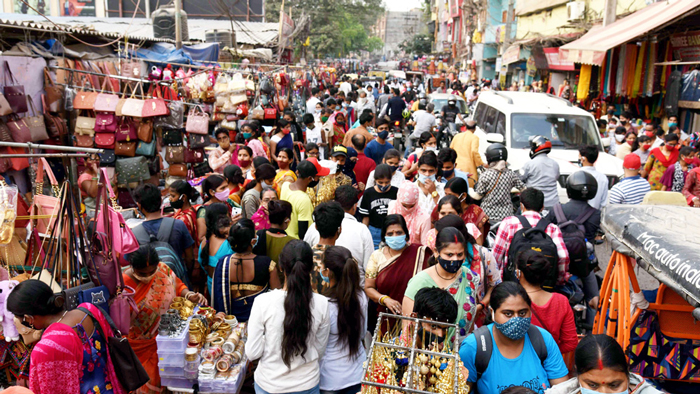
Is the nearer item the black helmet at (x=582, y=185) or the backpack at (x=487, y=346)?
the backpack at (x=487, y=346)

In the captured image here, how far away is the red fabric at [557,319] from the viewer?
358 centimetres

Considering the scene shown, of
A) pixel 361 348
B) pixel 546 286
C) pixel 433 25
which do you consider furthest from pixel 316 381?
pixel 433 25

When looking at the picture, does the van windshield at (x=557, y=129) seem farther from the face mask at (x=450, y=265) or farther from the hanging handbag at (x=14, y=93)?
the hanging handbag at (x=14, y=93)

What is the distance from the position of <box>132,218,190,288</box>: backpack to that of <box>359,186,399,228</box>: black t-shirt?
1910 millimetres

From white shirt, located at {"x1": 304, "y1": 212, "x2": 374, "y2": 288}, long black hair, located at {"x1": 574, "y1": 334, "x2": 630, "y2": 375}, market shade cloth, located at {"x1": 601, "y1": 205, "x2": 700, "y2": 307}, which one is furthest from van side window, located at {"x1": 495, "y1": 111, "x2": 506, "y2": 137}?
long black hair, located at {"x1": 574, "y1": 334, "x2": 630, "y2": 375}

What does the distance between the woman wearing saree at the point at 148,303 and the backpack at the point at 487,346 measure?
2305mm

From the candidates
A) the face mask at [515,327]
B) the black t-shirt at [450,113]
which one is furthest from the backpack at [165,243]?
the black t-shirt at [450,113]

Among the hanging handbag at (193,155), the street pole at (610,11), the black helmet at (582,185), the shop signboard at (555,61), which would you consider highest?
the street pole at (610,11)

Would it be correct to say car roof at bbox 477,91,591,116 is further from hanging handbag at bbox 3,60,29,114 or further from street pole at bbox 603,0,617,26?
hanging handbag at bbox 3,60,29,114

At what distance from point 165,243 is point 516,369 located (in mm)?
3022

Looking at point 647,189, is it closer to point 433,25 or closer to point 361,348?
point 361,348

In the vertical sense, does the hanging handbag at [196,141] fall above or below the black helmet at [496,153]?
below

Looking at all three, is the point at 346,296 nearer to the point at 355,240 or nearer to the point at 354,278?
the point at 354,278

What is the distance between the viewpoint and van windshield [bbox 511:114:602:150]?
9.39 metres
